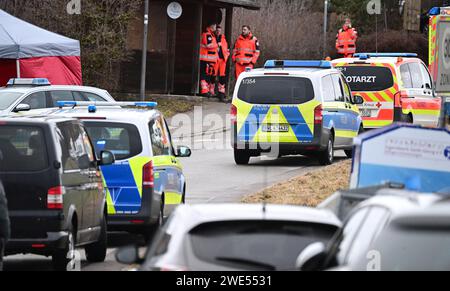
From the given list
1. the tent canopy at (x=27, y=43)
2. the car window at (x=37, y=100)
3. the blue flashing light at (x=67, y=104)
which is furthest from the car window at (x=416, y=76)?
the blue flashing light at (x=67, y=104)

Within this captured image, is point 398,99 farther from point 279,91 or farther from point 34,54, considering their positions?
point 34,54

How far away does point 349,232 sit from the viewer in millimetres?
7508

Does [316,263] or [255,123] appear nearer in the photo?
[316,263]

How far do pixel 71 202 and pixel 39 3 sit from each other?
2761 cm

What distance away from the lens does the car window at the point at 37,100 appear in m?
25.4

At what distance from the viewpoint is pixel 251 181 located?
22.6 m

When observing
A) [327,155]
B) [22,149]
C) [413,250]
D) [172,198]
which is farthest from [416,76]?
[413,250]

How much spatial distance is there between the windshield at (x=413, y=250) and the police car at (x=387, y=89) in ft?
67.6

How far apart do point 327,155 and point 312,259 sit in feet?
57.8

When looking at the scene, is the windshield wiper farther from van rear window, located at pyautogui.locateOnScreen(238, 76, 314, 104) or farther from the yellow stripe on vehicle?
van rear window, located at pyautogui.locateOnScreen(238, 76, 314, 104)

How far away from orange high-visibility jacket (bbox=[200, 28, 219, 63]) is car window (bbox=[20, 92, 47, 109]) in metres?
15.0

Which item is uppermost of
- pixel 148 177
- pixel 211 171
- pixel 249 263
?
pixel 249 263
